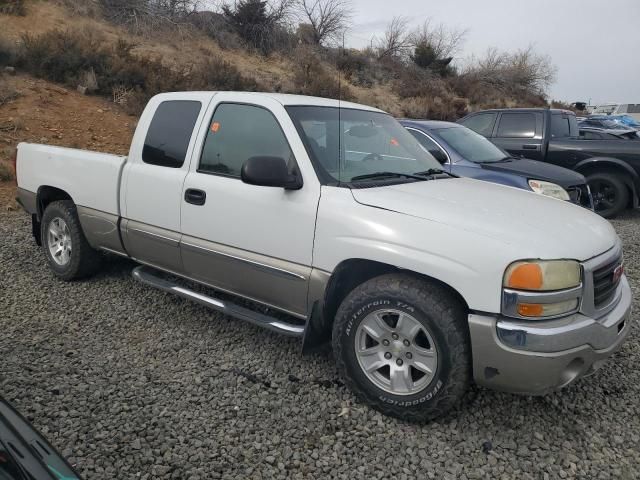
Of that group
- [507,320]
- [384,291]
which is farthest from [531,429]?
[384,291]

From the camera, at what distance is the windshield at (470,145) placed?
6.89 meters

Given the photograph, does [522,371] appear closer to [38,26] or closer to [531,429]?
[531,429]

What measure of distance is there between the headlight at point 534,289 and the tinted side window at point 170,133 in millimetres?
2517

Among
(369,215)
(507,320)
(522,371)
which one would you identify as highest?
(369,215)

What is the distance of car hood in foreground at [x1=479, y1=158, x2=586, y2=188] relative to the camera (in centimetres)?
665

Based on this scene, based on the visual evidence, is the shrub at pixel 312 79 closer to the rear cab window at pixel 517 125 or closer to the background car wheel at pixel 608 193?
the rear cab window at pixel 517 125

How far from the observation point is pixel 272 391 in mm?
3236

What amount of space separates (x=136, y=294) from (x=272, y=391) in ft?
6.76

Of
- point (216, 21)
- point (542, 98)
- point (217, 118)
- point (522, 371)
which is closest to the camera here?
point (522, 371)

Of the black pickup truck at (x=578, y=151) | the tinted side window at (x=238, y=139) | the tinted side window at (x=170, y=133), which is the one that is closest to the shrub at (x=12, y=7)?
the black pickup truck at (x=578, y=151)

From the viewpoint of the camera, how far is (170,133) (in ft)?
13.3

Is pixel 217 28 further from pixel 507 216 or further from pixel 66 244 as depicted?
pixel 507 216

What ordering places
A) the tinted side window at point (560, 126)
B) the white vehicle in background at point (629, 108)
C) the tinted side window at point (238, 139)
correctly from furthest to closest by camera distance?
the white vehicle in background at point (629, 108) < the tinted side window at point (560, 126) < the tinted side window at point (238, 139)

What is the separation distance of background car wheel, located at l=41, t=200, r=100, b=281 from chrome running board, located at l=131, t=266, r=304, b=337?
744 millimetres
